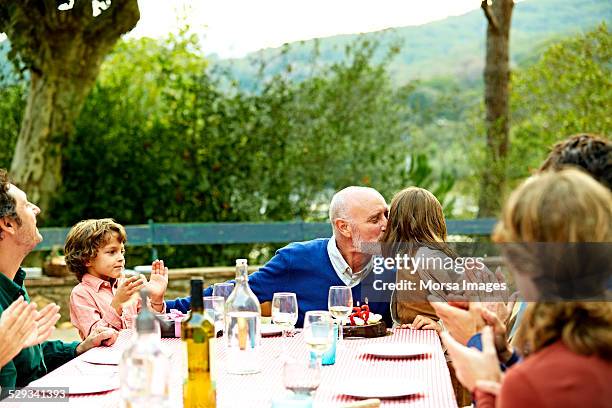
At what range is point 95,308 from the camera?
357 centimetres

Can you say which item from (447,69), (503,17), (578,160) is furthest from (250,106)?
(447,69)

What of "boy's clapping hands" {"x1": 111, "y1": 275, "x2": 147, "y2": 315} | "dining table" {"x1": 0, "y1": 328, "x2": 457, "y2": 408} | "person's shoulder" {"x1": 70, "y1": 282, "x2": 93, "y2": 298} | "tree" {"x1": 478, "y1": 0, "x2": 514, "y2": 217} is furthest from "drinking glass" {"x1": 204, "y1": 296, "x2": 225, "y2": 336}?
"tree" {"x1": 478, "y1": 0, "x2": 514, "y2": 217}

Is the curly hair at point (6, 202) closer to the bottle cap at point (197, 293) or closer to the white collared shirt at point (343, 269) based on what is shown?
the bottle cap at point (197, 293)

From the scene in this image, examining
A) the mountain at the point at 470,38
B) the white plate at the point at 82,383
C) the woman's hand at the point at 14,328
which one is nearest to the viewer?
the woman's hand at the point at 14,328

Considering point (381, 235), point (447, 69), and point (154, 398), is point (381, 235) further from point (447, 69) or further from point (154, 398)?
point (447, 69)

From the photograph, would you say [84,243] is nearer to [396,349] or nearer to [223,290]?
[223,290]

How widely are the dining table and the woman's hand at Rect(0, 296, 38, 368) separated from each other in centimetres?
14

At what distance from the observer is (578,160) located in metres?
2.24

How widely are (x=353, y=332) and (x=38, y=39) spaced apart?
5.38 m


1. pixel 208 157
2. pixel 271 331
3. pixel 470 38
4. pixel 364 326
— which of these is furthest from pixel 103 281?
pixel 470 38

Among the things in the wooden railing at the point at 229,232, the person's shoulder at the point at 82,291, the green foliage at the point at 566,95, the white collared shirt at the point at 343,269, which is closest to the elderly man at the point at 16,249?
the person's shoulder at the point at 82,291

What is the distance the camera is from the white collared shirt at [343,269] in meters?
3.94

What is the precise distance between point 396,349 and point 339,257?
0.93m

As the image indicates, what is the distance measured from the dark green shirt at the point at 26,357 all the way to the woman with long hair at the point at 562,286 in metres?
1.64
